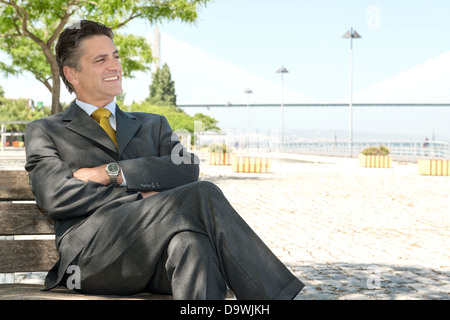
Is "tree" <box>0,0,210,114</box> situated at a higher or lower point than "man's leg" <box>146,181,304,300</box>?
higher

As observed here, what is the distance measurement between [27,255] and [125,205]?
2.26 feet

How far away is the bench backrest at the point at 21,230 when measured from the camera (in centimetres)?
282

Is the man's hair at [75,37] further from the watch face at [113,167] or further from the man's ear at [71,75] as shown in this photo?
the watch face at [113,167]

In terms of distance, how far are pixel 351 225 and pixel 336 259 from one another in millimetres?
2691

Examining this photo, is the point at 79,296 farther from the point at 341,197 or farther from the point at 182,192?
the point at 341,197

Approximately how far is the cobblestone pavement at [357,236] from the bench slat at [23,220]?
2.16m

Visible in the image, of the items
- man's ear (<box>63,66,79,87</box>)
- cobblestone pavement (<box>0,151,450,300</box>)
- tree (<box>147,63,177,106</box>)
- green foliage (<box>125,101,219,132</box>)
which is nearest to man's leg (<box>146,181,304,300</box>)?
man's ear (<box>63,66,79,87</box>)

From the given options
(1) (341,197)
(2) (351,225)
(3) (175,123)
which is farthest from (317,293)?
(3) (175,123)

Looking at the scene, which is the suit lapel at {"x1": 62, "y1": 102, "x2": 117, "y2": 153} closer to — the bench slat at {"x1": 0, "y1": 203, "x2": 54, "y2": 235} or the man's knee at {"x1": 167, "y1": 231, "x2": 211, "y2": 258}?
the bench slat at {"x1": 0, "y1": 203, "x2": 54, "y2": 235}

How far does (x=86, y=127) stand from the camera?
2777 mm

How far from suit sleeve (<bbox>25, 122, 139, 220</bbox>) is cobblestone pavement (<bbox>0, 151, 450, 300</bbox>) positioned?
2.31m

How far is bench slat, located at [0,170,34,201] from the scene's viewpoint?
2.89 meters

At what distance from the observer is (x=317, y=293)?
4551mm

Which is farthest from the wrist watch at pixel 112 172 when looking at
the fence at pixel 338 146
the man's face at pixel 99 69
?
the fence at pixel 338 146
